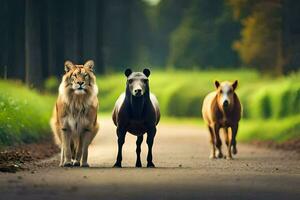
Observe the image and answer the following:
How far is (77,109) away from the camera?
723 inches

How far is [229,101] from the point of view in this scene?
76.1 ft

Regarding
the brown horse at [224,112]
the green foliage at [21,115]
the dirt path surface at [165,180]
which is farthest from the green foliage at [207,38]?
the dirt path surface at [165,180]

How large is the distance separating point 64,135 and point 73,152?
1016mm

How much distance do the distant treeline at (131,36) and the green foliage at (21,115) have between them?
369cm

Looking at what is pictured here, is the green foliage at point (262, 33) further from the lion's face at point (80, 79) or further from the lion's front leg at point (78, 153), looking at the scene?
the lion's face at point (80, 79)

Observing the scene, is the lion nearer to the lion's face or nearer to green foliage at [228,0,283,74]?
the lion's face

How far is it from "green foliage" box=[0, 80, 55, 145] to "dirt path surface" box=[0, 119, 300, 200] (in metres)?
2.31

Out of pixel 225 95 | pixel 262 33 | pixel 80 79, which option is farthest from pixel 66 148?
pixel 262 33

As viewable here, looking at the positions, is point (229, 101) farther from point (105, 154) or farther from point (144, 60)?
point (144, 60)

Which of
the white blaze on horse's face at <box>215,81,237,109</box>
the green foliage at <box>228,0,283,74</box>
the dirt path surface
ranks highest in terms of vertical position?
the green foliage at <box>228,0,283,74</box>

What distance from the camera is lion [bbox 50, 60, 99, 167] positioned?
A: 60.3ft

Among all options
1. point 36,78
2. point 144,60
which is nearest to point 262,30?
point 36,78

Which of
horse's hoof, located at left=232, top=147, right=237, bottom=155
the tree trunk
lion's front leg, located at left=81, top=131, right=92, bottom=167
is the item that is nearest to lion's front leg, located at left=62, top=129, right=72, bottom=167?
lion's front leg, located at left=81, top=131, right=92, bottom=167

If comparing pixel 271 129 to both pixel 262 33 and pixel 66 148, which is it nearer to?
pixel 66 148
